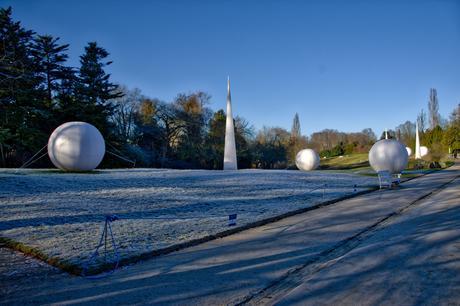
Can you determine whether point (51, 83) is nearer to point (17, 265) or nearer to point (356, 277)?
point (17, 265)

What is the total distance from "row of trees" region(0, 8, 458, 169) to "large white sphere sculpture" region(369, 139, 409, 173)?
2241 centimetres

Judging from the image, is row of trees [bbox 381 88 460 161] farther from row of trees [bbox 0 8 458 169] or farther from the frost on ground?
the frost on ground

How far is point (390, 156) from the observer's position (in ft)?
77.5

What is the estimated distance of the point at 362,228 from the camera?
783 centimetres

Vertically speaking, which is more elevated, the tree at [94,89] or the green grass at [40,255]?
the tree at [94,89]

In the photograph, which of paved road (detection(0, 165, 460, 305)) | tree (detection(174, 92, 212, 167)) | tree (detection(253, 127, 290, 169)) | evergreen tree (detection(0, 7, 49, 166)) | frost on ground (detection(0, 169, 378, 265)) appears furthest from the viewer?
tree (detection(253, 127, 290, 169))

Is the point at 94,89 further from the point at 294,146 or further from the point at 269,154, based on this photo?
the point at 294,146

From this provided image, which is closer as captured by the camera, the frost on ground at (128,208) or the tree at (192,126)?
the frost on ground at (128,208)

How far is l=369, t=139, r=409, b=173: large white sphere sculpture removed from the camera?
23.5m

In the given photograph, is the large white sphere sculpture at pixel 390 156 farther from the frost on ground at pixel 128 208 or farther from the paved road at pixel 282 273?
the paved road at pixel 282 273

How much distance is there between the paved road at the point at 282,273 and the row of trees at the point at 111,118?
1179 cm

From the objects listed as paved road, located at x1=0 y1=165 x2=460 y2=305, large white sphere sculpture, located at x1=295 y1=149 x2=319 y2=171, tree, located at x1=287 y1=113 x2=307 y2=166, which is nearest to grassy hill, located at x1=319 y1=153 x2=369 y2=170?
tree, located at x1=287 y1=113 x2=307 y2=166

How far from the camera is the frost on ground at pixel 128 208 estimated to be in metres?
6.66

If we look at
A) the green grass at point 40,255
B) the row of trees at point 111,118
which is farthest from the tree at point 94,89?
the green grass at point 40,255
